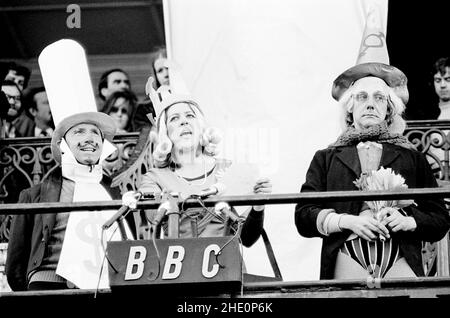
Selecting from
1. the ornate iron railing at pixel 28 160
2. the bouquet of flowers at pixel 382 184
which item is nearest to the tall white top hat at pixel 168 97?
the bouquet of flowers at pixel 382 184

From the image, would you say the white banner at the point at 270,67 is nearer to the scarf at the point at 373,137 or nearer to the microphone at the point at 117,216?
the scarf at the point at 373,137

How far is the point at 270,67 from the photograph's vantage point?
12.1m

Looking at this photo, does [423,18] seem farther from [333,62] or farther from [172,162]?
[172,162]

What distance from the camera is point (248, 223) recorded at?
378 inches

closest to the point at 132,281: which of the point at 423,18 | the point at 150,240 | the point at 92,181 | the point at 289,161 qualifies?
the point at 150,240

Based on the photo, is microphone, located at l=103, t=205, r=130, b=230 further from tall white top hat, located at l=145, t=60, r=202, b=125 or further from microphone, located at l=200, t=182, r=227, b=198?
tall white top hat, located at l=145, t=60, r=202, b=125

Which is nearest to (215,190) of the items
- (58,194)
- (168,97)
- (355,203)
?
(355,203)

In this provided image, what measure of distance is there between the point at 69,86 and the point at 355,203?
2.77 meters

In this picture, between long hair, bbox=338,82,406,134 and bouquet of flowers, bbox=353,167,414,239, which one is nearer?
bouquet of flowers, bbox=353,167,414,239

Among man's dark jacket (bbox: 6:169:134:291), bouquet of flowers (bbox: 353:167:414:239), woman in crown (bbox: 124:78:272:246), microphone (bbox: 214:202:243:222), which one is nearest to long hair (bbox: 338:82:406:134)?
bouquet of flowers (bbox: 353:167:414:239)

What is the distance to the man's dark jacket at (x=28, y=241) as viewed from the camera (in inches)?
396

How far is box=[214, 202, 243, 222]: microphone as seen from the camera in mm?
9273

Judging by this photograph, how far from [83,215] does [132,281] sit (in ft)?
4.26

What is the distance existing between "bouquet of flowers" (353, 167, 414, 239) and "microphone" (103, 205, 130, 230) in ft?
4.58
